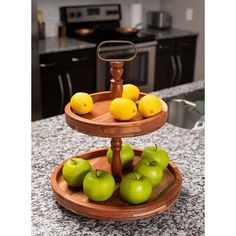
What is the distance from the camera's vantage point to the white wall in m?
4.36

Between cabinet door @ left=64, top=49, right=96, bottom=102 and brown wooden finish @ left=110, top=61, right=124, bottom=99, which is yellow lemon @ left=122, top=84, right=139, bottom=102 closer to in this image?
brown wooden finish @ left=110, top=61, right=124, bottom=99

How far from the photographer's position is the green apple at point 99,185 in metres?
0.91

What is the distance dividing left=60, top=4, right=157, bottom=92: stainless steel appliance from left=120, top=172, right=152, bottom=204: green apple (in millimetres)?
2813

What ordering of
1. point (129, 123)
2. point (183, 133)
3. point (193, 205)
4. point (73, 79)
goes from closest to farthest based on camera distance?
point (129, 123) < point (193, 205) < point (183, 133) < point (73, 79)

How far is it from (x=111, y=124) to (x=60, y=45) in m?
2.79

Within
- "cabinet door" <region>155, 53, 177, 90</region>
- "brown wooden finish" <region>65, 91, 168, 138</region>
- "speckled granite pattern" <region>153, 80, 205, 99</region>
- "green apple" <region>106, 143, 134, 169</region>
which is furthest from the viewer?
"cabinet door" <region>155, 53, 177, 90</region>

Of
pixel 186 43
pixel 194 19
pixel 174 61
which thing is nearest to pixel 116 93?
pixel 174 61

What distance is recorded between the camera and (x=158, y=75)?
427 cm

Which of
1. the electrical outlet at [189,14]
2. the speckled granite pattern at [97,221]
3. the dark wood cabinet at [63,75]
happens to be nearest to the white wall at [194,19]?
the electrical outlet at [189,14]

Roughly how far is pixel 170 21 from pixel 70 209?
3.97 metres

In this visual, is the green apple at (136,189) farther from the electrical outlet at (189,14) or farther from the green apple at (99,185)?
the electrical outlet at (189,14)

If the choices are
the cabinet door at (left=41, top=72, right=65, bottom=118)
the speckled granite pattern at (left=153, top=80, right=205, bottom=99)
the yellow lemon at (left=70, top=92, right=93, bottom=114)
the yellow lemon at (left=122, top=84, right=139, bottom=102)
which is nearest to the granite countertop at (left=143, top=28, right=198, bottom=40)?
the cabinet door at (left=41, top=72, right=65, bottom=118)
